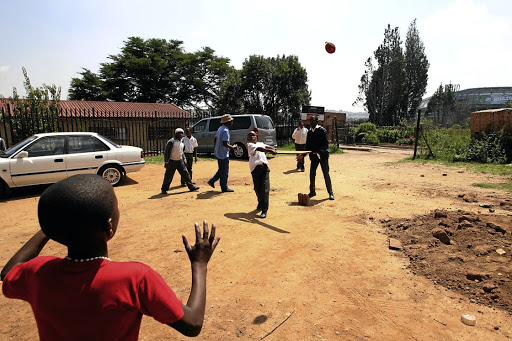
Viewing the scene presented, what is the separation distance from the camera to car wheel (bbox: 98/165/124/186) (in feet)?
29.2

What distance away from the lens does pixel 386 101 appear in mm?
41188

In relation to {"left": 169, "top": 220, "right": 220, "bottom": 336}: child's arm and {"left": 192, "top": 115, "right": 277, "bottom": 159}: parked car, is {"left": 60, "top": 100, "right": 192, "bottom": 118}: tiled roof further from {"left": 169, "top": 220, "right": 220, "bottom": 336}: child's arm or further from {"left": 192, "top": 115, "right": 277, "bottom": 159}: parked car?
{"left": 169, "top": 220, "right": 220, "bottom": 336}: child's arm

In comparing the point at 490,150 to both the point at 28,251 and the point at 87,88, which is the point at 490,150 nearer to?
the point at 28,251

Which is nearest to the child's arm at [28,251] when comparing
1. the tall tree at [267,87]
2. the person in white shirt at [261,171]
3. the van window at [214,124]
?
the person in white shirt at [261,171]

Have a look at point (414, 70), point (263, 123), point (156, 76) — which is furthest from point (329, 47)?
point (414, 70)

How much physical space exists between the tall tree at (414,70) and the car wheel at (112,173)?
40.8 m

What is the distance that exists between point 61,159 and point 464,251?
8.88 metres

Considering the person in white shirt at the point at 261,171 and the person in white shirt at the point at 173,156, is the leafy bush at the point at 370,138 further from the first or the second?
the person in white shirt at the point at 261,171

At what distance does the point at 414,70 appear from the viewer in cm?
4172

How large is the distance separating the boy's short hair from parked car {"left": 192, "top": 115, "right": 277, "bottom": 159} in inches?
496

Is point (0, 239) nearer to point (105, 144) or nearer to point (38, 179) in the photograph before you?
point (38, 179)

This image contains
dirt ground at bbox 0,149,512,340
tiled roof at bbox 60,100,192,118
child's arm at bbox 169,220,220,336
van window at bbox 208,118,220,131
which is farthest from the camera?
tiled roof at bbox 60,100,192,118

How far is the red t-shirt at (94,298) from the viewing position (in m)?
1.13

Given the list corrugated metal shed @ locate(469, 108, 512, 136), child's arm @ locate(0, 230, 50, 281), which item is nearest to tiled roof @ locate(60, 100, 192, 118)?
corrugated metal shed @ locate(469, 108, 512, 136)
